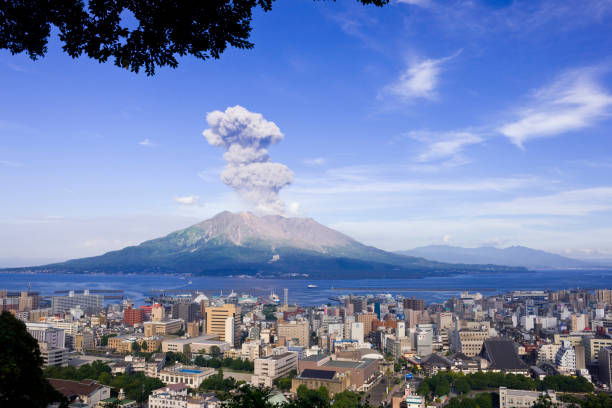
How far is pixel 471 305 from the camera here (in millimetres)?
37219

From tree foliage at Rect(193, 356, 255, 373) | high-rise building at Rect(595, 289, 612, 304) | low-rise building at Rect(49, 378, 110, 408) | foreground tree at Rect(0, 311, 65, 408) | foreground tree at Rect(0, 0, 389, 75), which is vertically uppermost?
foreground tree at Rect(0, 0, 389, 75)

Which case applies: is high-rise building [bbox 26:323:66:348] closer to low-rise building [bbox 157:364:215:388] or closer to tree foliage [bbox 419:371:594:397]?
low-rise building [bbox 157:364:215:388]

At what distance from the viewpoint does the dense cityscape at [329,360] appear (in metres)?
13.1

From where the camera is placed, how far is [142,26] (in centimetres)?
203

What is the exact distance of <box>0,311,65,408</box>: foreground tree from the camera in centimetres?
445

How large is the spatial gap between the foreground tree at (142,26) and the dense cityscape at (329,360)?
3.23m

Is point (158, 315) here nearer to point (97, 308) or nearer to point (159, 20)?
point (97, 308)

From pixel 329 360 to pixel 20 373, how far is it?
14043mm

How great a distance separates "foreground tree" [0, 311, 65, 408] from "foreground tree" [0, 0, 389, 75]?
3.47m

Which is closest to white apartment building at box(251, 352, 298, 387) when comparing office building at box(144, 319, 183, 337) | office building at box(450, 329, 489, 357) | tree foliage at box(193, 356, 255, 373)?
tree foliage at box(193, 356, 255, 373)

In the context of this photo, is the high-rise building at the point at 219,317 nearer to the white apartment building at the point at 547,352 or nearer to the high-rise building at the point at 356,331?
the high-rise building at the point at 356,331

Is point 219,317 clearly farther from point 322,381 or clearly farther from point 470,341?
point 470,341

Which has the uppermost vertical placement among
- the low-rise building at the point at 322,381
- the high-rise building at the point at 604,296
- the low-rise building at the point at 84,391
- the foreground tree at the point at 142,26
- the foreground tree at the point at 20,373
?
the foreground tree at the point at 142,26

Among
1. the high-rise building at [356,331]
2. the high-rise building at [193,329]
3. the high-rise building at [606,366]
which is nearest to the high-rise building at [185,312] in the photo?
the high-rise building at [193,329]
